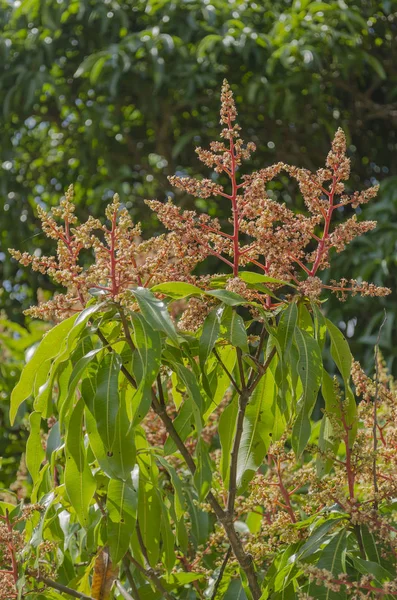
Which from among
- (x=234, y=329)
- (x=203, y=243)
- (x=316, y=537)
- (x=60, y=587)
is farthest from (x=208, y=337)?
(x=60, y=587)

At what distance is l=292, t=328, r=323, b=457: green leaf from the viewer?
89cm

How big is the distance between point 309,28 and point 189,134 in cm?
63

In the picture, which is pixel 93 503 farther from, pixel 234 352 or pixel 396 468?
pixel 396 468

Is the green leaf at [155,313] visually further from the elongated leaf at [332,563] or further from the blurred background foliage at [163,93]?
the blurred background foliage at [163,93]

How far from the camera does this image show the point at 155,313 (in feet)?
2.76

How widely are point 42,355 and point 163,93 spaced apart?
110 inches

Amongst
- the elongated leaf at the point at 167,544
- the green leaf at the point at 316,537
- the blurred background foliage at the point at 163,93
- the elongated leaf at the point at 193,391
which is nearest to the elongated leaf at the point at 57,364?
the elongated leaf at the point at 193,391

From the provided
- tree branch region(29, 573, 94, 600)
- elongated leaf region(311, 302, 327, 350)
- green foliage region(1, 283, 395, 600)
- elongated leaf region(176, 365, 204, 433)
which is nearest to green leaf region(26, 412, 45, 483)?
green foliage region(1, 283, 395, 600)

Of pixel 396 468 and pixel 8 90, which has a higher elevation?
pixel 396 468

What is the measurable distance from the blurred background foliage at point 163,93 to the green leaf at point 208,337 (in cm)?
255

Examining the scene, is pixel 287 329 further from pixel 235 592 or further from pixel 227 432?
pixel 235 592

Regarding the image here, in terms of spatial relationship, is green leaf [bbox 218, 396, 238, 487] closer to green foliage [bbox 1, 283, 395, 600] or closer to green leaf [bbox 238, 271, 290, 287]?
green foliage [bbox 1, 283, 395, 600]

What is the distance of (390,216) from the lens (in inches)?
122

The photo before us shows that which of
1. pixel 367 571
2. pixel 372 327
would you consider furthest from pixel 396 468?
pixel 372 327
